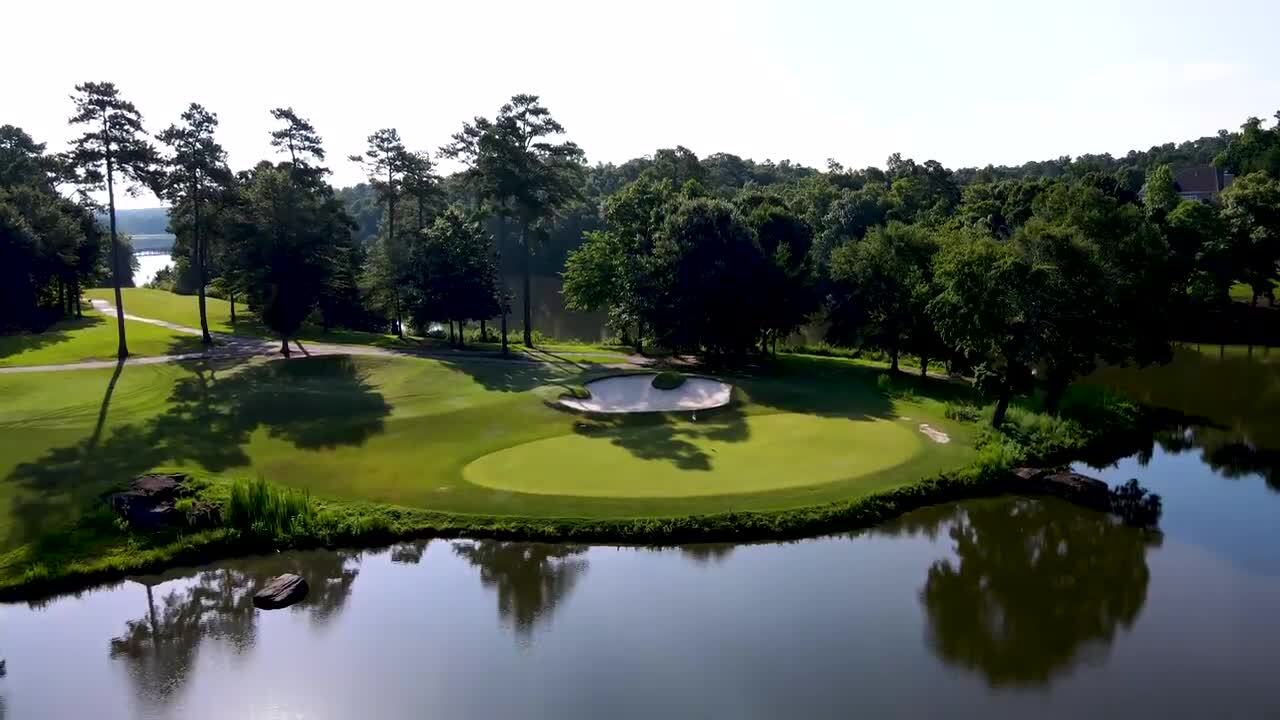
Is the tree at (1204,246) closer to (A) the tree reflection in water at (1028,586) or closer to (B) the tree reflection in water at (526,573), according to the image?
(A) the tree reflection in water at (1028,586)

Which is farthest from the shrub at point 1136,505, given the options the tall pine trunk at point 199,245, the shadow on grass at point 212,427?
the tall pine trunk at point 199,245

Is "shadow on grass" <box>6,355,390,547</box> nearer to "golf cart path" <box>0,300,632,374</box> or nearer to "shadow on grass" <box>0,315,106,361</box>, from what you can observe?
"golf cart path" <box>0,300,632,374</box>

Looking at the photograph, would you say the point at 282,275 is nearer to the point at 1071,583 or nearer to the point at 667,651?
the point at 667,651

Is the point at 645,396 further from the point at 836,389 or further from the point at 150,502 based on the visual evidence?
the point at 150,502

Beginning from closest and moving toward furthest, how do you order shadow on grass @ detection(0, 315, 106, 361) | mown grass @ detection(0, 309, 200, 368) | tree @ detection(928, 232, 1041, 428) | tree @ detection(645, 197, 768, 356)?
tree @ detection(928, 232, 1041, 428) < mown grass @ detection(0, 309, 200, 368) < shadow on grass @ detection(0, 315, 106, 361) < tree @ detection(645, 197, 768, 356)

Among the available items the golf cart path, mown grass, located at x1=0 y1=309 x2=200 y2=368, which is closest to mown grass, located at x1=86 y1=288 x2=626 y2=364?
the golf cart path
